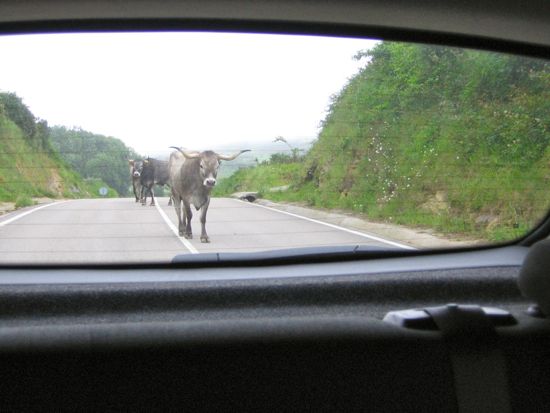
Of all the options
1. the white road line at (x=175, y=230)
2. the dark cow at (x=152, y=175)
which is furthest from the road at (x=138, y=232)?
the dark cow at (x=152, y=175)

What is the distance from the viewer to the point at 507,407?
242cm

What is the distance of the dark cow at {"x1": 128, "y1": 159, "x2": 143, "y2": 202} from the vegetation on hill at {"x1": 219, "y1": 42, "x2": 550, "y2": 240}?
0.45 m

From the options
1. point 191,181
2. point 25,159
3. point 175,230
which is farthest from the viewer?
point 191,181

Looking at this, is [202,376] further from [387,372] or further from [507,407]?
[507,407]

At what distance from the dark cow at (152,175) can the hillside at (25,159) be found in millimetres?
294

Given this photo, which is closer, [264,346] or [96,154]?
[264,346]

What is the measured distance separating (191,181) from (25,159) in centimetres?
85

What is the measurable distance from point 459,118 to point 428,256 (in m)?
0.75

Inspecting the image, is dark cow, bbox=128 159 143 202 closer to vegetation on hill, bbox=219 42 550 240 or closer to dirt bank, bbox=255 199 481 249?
vegetation on hill, bbox=219 42 550 240

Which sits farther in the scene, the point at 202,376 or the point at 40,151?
the point at 40,151

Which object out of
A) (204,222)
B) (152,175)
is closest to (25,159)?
(152,175)

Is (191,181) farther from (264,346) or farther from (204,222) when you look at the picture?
(264,346)

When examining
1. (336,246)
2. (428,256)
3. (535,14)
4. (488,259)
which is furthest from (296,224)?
(535,14)

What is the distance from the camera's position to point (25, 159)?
358 cm
